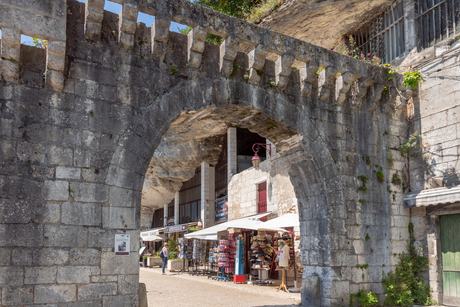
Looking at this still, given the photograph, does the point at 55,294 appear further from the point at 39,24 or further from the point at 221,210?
the point at 221,210

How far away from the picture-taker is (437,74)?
27.2 feet

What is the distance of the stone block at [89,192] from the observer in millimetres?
5312

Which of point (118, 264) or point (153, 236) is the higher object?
point (118, 264)

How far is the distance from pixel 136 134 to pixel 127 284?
2.06m

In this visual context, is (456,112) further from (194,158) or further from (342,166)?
(194,158)

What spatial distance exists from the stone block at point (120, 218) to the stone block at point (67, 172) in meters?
0.57

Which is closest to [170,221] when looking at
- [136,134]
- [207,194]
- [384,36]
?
[207,194]

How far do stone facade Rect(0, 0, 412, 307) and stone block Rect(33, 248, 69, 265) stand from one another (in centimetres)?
1

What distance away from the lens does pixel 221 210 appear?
19016 mm

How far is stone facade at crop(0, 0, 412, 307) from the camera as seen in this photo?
5.04 metres

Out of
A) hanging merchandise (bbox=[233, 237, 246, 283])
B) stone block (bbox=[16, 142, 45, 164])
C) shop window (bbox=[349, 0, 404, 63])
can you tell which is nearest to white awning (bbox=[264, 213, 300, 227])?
hanging merchandise (bbox=[233, 237, 246, 283])

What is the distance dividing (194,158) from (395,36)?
44.5ft

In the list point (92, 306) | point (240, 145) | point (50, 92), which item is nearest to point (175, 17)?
point (50, 92)

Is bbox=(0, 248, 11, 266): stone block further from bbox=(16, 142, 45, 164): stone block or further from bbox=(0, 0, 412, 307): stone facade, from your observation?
bbox=(16, 142, 45, 164): stone block
